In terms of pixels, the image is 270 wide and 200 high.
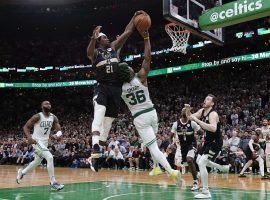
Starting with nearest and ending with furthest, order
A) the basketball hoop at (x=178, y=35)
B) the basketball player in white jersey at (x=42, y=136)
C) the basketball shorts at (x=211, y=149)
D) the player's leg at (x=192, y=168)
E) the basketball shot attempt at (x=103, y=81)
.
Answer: the basketball shot attempt at (x=103, y=81) < the basketball shorts at (x=211, y=149) < the player's leg at (x=192, y=168) < the basketball player in white jersey at (x=42, y=136) < the basketball hoop at (x=178, y=35)

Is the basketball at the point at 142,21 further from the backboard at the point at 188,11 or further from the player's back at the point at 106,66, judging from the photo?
the backboard at the point at 188,11

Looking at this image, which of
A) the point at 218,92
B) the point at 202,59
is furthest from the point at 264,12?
the point at 202,59

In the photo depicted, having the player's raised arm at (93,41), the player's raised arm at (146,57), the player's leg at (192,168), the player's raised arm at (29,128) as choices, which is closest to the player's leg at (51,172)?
the player's raised arm at (29,128)

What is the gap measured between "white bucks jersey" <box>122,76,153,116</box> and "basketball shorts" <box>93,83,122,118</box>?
0.91 feet

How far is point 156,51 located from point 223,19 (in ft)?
79.0

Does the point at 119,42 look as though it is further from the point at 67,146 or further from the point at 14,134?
the point at 14,134

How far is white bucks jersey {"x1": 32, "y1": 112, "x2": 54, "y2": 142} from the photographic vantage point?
1080 cm

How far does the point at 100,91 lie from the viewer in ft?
22.5

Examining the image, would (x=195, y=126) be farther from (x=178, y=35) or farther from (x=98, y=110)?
(x=178, y=35)

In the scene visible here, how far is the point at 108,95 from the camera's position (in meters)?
6.91

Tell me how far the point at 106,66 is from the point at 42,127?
4.60m

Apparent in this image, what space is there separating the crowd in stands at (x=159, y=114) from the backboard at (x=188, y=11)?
6895mm

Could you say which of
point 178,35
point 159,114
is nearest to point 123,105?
point 159,114

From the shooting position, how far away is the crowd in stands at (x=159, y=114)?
20.5 meters
